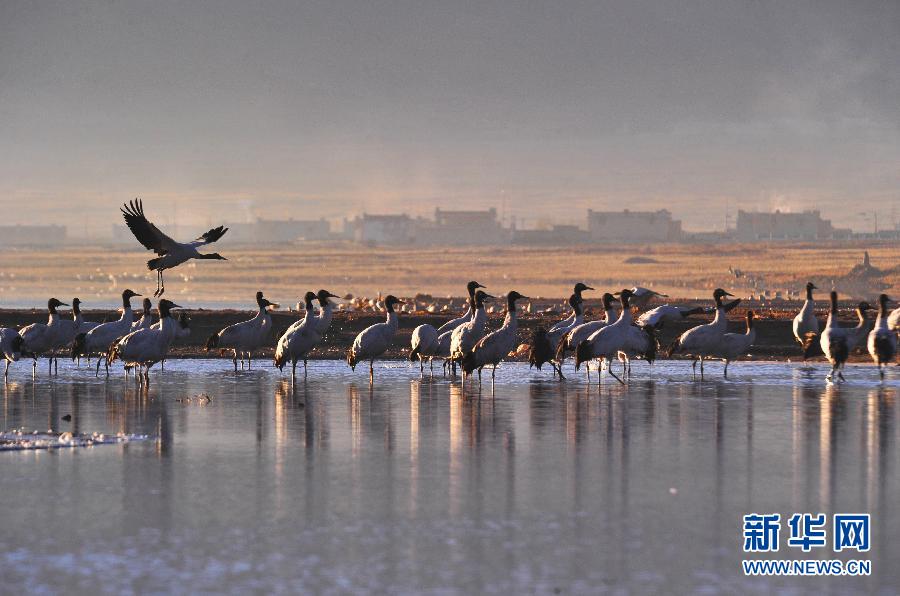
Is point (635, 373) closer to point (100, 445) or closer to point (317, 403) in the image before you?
point (317, 403)

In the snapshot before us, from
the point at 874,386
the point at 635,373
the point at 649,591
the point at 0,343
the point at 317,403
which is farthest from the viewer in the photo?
the point at 635,373

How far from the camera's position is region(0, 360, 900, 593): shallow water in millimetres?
10164

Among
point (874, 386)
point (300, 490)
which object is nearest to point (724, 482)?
point (300, 490)

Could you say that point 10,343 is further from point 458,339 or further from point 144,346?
point 458,339

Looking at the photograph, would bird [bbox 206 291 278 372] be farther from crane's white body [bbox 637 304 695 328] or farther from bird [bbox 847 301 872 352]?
bird [bbox 847 301 872 352]

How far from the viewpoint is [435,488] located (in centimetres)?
1375

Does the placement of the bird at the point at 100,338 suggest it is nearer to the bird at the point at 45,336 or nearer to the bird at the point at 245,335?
the bird at the point at 45,336

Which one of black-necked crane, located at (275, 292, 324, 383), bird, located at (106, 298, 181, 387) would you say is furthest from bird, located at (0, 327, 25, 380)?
black-necked crane, located at (275, 292, 324, 383)

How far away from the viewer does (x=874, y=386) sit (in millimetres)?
25703

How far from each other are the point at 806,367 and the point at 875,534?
2069 centimetres

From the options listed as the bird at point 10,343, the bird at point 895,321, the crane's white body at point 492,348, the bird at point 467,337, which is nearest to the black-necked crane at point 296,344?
the bird at point 467,337

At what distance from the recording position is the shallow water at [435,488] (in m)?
10.2

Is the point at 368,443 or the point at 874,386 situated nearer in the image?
the point at 368,443

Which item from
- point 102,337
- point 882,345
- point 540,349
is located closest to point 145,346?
point 102,337
